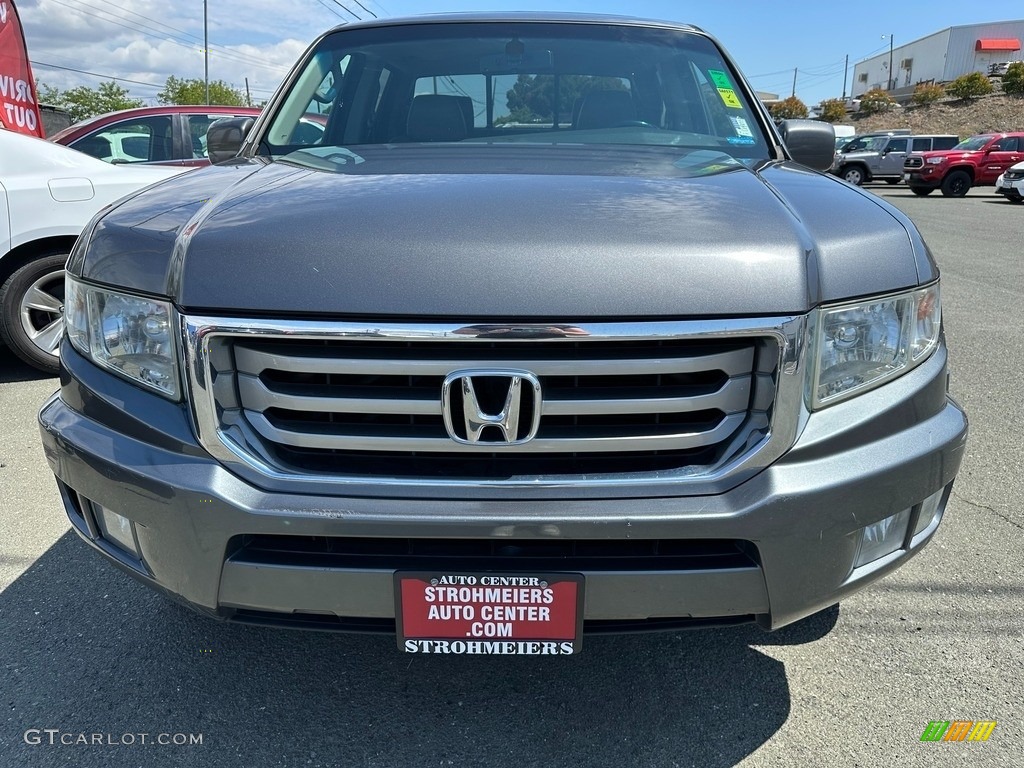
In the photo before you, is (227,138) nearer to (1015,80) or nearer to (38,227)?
(38,227)

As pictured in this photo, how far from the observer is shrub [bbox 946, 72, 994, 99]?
181 ft

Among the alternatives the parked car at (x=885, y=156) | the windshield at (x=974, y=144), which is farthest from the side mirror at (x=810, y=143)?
the parked car at (x=885, y=156)

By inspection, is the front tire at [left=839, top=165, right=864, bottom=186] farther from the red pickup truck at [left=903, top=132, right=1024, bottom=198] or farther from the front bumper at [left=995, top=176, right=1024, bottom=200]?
the front bumper at [left=995, top=176, right=1024, bottom=200]

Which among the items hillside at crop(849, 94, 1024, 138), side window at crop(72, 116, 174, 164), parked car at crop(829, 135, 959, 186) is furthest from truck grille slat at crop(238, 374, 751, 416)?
hillside at crop(849, 94, 1024, 138)

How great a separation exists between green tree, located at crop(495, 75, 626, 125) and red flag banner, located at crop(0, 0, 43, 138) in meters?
7.34

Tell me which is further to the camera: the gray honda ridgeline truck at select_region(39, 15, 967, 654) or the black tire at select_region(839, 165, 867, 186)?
the black tire at select_region(839, 165, 867, 186)

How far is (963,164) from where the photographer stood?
23641 millimetres

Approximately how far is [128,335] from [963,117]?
6373 centimetres

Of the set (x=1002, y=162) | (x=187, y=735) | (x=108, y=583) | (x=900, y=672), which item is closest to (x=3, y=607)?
(x=108, y=583)

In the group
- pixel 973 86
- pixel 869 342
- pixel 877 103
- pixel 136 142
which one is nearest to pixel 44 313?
pixel 136 142

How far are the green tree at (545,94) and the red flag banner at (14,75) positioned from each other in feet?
24.1

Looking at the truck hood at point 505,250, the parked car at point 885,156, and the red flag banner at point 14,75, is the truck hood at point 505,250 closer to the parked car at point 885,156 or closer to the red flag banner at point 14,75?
the red flag banner at point 14,75

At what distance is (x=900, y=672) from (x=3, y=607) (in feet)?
8.86

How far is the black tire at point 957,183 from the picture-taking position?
2378cm
